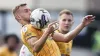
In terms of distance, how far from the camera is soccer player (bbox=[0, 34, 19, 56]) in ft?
37.1

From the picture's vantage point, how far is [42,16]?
24.8 ft

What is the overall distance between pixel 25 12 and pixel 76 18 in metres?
16.4

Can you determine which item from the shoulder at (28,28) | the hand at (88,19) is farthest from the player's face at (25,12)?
the hand at (88,19)

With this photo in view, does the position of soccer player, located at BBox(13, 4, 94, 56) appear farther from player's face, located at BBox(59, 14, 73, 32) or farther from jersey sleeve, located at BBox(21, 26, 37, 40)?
player's face, located at BBox(59, 14, 73, 32)

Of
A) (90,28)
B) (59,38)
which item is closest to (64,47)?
(59,38)

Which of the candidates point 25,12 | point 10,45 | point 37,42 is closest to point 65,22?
point 25,12

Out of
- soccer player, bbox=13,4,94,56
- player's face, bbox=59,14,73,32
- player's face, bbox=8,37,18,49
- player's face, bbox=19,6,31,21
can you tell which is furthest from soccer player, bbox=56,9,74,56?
player's face, bbox=8,37,18,49

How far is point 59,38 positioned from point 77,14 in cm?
1704

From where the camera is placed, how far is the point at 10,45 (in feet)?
37.5

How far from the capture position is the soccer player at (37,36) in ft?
24.5

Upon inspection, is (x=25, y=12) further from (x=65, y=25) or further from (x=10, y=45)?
(x=10, y=45)

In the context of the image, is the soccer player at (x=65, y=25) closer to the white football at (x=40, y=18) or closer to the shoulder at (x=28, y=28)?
the shoulder at (x=28, y=28)

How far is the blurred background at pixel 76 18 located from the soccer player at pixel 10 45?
8.50 meters

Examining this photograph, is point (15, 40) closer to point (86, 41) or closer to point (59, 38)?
point (59, 38)
